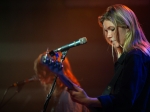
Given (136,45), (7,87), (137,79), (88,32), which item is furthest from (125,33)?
(7,87)

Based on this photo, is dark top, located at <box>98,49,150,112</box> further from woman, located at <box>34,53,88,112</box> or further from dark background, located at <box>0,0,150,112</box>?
dark background, located at <box>0,0,150,112</box>

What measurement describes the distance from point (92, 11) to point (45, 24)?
0.54 meters

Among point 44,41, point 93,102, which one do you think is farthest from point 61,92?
point 93,102

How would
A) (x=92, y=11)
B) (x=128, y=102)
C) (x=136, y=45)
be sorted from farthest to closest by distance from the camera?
(x=92, y=11)
(x=136, y=45)
(x=128, y=102)

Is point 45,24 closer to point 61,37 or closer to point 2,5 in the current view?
point 61,37

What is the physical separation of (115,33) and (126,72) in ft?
0.72

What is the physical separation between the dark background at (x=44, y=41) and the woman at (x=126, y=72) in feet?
4.28

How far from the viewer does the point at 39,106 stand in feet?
8.11

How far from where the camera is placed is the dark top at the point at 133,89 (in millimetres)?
904

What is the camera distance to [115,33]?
106 centimetres

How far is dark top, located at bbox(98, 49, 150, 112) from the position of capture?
35.6 inches

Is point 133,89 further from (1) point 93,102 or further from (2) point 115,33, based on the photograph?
(2) point 115,33

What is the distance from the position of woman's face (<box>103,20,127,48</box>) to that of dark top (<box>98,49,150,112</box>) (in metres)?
0.11

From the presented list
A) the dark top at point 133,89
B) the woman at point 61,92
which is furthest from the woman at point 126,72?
the woman at point 61,92
